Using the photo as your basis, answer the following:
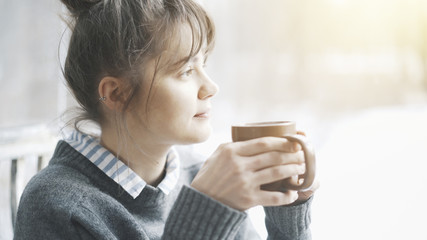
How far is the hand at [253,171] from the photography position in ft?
2.28

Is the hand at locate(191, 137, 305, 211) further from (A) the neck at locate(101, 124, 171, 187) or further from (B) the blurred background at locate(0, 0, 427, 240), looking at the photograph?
(B) the blurred background at locate(0, 0, 427, 240)

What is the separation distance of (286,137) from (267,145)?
39 millimetres

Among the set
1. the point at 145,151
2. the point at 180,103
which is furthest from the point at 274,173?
the point at 145,151

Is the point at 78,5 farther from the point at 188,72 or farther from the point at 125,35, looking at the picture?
the point at 188,72

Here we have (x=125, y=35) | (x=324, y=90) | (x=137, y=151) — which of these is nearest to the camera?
(x=125, y=35)

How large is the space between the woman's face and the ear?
53mm

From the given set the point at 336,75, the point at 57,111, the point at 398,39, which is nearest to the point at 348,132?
the point at 336,75

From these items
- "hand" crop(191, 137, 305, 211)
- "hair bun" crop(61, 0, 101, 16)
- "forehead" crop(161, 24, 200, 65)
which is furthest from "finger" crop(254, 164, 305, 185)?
"hair bun" crop(61, 0, 101, 16)

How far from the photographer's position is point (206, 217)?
686 millimetres

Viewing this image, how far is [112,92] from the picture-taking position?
87cm

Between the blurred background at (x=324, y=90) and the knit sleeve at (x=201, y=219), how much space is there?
443 mm

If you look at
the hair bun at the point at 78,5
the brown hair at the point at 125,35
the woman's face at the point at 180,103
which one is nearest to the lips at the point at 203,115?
the woman's face at the point at 180,103

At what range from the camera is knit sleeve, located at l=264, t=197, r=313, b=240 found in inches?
35.1

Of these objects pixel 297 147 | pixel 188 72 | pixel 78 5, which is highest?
pixel 78 5
